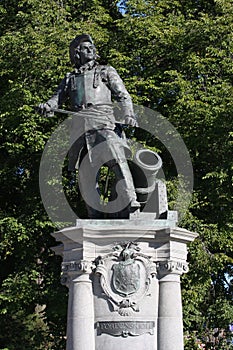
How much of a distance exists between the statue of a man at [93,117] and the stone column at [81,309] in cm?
97

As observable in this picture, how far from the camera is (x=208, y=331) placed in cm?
2055

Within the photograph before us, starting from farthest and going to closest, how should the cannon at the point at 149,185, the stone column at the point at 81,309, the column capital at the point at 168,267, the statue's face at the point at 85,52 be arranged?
1. the statue's face at the point at 85,52
2. the cannon at the point at 149,185
3. the column capital at the point at 168,267
4. the stone column at the point at 81,309

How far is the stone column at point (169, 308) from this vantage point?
10.8 metres

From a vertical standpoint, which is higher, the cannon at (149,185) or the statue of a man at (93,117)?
the statue of a man at (93,117)

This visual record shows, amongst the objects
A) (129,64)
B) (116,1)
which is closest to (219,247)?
(129,64)

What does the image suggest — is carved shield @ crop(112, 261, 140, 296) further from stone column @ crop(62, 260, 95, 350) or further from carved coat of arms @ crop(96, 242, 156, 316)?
stone column @ crop(62, 260, 95, 350)

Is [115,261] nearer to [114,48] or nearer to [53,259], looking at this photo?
[53,259]

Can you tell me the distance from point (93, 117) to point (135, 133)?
8.74 m

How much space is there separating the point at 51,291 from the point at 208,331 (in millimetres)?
4033

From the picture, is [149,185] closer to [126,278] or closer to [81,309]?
[126,278]

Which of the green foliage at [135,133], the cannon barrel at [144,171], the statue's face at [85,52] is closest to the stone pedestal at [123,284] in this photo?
the cannon barrel at [144,171]

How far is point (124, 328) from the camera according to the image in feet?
35.2

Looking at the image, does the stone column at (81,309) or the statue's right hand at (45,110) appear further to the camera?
the statue's right hand at (45,110)

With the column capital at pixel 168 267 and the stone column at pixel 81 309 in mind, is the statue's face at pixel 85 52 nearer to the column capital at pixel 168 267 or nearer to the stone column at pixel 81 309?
the stone column at pixel 81 309
